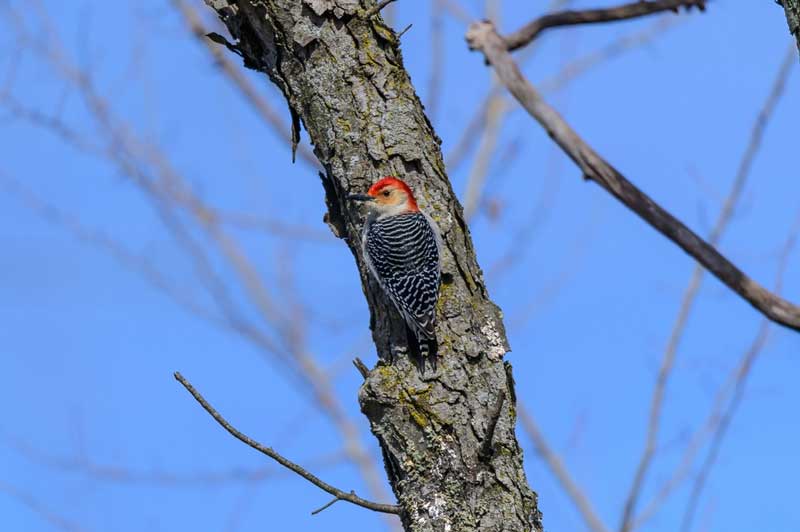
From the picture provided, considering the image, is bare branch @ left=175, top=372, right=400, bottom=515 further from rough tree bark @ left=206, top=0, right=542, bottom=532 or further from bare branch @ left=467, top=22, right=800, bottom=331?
bare branch @ left=467, top=22, right=800, bottom=331

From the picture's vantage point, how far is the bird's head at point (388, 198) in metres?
3.73

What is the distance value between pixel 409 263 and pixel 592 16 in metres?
1.33

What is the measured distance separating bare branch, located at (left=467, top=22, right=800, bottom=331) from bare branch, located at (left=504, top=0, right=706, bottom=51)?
0.23 feet

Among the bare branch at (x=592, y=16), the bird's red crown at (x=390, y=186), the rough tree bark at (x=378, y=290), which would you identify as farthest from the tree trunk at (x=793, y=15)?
the bird's red crown at (x=390, y=186)

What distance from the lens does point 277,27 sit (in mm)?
3783

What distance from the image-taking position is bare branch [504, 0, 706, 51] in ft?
10.6

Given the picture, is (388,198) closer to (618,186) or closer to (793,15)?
(618,186)

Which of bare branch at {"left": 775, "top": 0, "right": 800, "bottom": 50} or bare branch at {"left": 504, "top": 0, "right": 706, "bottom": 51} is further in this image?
bare branch at {"left": 504, "top": 0, "right": 706, "bottom": 51}

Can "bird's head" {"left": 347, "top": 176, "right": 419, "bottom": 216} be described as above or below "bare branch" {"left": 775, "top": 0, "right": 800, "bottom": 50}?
above

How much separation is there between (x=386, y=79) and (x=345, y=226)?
562 millimetres

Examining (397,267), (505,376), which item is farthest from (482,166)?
(505,376)

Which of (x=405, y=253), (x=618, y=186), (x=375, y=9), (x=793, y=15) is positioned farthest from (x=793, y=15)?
(x=405, y=253)

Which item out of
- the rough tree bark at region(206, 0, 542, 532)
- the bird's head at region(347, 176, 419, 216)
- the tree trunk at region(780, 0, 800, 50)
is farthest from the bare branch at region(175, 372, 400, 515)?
the tree trunk at region(780, 0, 800, 50)

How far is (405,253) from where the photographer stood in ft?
14.6
